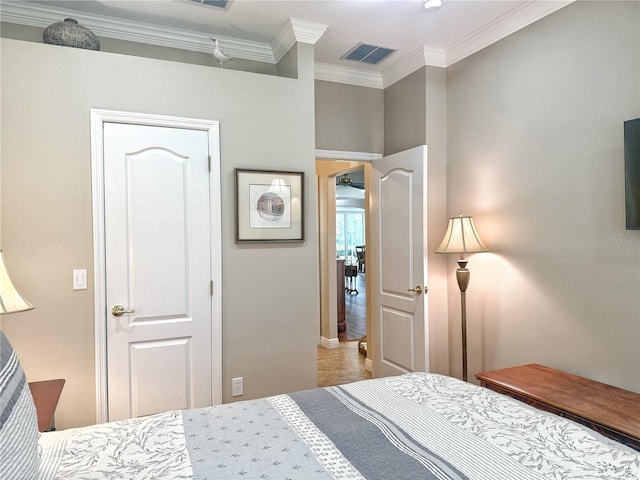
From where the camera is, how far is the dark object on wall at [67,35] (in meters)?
2.44

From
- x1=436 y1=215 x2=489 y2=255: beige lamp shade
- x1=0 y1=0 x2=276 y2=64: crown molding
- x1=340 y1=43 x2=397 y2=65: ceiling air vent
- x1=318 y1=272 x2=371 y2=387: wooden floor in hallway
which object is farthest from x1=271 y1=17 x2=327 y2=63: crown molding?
x1=318 y1=272 x2=371 y2=387: wooden floor in hallway

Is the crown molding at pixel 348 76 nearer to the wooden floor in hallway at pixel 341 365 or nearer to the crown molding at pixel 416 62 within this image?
the crown molding at pixel 416 62

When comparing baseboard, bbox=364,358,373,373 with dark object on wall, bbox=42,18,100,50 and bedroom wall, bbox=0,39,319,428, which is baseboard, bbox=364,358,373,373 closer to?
bedroom wall, bbox=0,39,319,428

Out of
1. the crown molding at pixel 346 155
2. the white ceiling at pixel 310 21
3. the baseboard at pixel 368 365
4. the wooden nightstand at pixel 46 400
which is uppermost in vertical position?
the white ceiling at pixel 310 21

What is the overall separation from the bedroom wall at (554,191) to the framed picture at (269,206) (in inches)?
52.4

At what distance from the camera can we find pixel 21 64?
7.56ft

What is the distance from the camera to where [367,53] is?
3.39 meters

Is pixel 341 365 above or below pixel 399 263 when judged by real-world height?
below

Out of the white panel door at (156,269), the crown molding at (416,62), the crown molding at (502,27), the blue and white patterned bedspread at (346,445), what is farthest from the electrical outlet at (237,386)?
the crown molding at (502,27)

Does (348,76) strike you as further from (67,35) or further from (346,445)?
(346,445)

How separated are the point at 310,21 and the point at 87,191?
1.81 meters

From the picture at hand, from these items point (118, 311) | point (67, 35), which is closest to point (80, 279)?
point (118, 311)

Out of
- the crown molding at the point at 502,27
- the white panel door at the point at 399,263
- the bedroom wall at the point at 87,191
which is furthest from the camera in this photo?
the white panel door at the point at 399,263

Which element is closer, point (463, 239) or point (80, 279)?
point (80, 279)
